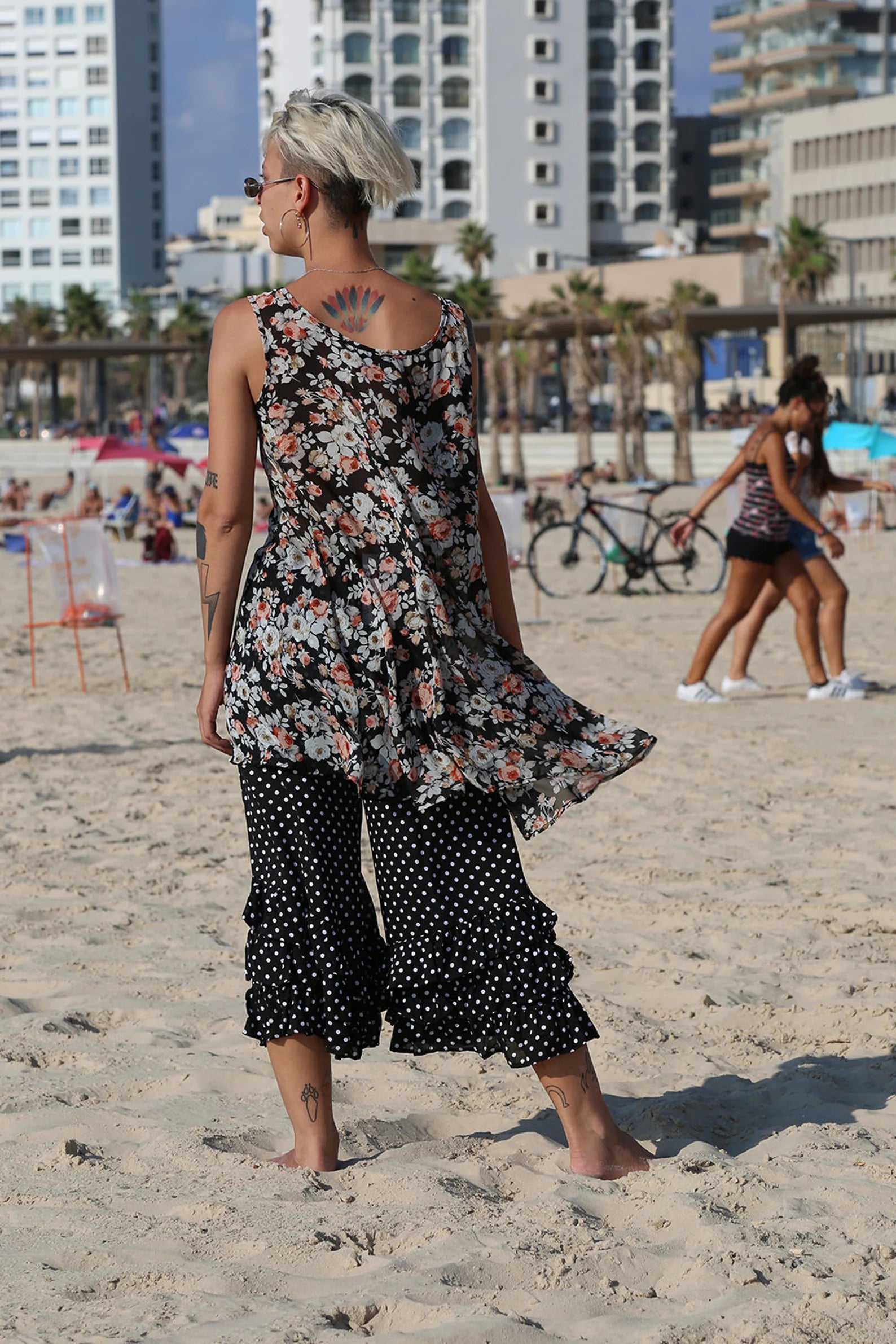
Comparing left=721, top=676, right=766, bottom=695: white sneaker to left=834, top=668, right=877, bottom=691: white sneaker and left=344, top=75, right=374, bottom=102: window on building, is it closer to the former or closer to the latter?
left=834, top=668, right=877, bottom=691: white sneaker

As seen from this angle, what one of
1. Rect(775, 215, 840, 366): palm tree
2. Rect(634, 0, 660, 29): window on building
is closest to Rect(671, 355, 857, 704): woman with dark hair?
Rect(775, 215, 840, 366): palm tree

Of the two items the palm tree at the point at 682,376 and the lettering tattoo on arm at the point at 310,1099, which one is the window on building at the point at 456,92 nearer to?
the palm tree at the point at 682,376

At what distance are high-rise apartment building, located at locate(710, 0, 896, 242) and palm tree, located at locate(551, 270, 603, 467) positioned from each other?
3705 centimetres

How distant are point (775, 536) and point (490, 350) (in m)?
47.8

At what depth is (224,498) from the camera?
304 cm

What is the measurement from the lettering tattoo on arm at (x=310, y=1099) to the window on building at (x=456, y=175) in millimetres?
101625

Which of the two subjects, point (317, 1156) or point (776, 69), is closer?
point (317, 1156)

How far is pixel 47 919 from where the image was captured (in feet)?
16.8

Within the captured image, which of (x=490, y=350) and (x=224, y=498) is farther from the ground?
(x=490, y=350)


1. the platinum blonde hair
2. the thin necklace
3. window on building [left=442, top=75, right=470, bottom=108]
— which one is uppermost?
window on building [left=442, top=75, right=470, bottom=108]

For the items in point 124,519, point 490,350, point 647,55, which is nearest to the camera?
point 124,519

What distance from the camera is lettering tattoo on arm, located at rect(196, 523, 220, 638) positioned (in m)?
3.09

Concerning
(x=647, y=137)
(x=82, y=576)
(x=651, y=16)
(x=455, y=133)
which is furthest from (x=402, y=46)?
(x=82, y=576)

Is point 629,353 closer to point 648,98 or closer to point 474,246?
point 474,246
